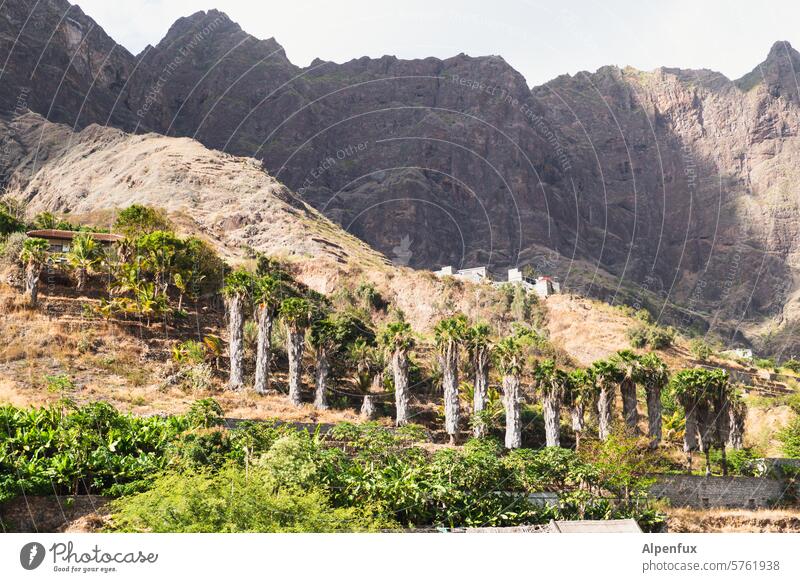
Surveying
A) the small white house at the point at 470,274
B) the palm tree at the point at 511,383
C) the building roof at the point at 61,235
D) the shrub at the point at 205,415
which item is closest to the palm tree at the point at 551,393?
the palm tree at the point at 511,383

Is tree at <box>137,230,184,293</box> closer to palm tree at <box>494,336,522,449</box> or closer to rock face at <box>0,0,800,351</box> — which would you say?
palm tree at <box>494,336,522,449</box>

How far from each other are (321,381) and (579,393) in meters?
17.0

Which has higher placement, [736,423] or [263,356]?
[263,356]

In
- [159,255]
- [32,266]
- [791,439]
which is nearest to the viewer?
[32,266]

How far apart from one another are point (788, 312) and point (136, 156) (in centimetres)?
13770

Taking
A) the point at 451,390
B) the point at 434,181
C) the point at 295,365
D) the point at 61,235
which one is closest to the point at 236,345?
the point at 295,365

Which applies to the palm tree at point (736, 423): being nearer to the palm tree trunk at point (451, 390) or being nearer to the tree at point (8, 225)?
the palm tree trunk at point (451, 390)

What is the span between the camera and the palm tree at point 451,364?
164 ft

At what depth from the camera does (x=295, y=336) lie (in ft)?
172

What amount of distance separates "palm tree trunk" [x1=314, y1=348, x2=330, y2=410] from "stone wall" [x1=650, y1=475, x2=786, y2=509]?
21754 mm

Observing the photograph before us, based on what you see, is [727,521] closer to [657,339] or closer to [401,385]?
[401,385]

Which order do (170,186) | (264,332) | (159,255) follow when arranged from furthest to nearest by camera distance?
(170,186) → (159,255) → (264,332)

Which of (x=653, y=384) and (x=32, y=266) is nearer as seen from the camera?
(x=653, y=384)
